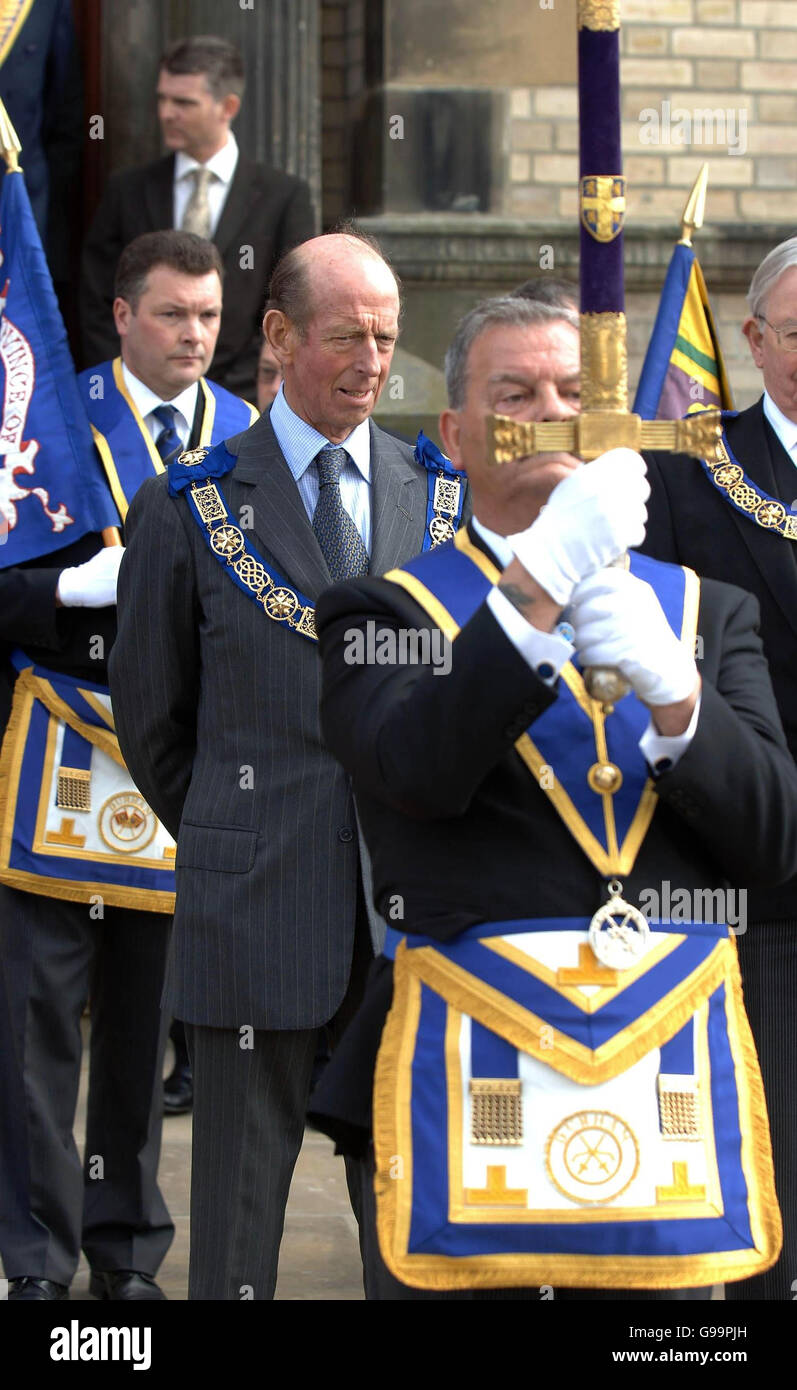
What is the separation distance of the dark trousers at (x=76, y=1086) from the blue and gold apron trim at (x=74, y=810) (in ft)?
0.32

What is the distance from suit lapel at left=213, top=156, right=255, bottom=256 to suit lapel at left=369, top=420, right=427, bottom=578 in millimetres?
3061

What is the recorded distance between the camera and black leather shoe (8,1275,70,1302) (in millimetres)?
4203

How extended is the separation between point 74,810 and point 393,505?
1207mm

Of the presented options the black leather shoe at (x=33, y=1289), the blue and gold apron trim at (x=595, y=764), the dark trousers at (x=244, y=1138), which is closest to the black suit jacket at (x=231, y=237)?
the black leather shoe at (x=33, y=1289)

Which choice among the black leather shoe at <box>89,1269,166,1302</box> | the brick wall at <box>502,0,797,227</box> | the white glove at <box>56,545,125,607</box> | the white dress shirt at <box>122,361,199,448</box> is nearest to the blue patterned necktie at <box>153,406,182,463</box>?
the white dress shirt at <box>122,361,199,448</box>

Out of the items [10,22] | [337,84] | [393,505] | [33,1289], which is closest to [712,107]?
[337,84]

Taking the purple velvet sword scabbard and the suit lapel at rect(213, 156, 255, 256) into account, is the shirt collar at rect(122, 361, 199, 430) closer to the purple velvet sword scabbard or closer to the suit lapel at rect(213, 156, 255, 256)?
the suit lapel at rect(213, 156, 255, 256)

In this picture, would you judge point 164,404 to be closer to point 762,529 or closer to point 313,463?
point 313,463

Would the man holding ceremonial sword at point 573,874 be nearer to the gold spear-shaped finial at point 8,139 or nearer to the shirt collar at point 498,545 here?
the shirt collar at point 498,545

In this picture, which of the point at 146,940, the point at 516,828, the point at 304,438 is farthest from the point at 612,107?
the point at 146,940

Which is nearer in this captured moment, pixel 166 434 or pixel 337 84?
pixel 166 434

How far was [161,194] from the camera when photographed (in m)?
6.60

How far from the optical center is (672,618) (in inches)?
94.1

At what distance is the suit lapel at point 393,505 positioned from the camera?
11.4 feet
